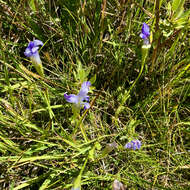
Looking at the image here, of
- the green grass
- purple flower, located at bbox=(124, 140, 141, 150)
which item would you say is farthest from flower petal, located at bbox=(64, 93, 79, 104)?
purple flower, located at bbox=(124, 140, 141, 150)

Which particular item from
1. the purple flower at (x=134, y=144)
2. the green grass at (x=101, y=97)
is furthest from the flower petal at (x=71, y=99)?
the purple flower at (x=134, y=144)

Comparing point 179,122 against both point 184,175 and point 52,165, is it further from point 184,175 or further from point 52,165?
point 52,165

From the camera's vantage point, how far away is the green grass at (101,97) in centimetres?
113

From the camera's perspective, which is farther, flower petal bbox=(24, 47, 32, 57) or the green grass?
the green grass

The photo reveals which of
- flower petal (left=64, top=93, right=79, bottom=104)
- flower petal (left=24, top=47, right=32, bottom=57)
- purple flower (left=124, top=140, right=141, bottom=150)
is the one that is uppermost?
flower petal (left=24, top=47, right=32, bottom=57)

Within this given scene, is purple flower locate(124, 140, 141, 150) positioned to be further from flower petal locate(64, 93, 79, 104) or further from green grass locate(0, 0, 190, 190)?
flower petal locate(64, 93, 79, 104)

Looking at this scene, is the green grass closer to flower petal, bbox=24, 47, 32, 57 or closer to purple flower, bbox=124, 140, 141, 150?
purple flower, bbox=124, 140, 141, 150

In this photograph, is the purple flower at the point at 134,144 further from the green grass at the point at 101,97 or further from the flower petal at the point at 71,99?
the flower petal at the point at 71,99

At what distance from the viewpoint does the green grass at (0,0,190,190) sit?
113 centimetres

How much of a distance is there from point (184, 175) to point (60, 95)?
2.53 ft

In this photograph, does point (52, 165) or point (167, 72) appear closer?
point (52, 165)

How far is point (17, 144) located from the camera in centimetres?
117

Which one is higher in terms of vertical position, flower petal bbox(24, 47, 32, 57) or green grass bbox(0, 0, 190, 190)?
flower petal bbox(24, 47, 32, 57)

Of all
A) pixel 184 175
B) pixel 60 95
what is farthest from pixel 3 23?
pixel 184 175
